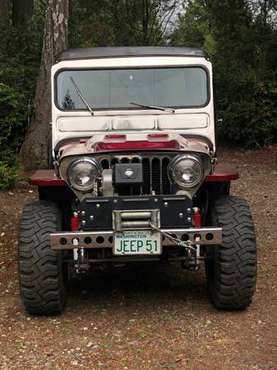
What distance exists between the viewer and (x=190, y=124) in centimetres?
622

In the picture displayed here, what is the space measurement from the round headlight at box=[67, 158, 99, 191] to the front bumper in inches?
14.1

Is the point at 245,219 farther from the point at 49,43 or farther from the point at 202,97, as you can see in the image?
the point at 49,43

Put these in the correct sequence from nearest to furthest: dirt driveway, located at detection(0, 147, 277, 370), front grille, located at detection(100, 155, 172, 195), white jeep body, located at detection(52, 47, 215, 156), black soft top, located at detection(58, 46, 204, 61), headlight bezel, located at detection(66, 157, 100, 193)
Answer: dirt driveway, located at detection(0, 147, 277, 370)
headlight bezel, located at detection(66, 157, 100, 193)
front grille, located at detection(100, 155, 172, 195)
white jeep body, located at detection(52, 47, 215, 156)
black soft top, located at detection(58, 46, 204, 61)

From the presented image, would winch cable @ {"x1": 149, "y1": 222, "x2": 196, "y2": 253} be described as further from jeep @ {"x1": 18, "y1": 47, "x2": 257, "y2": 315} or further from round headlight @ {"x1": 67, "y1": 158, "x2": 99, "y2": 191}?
round headlight @ {"x1": 67, "y1": 158, "x2": 99, "y2": 191}

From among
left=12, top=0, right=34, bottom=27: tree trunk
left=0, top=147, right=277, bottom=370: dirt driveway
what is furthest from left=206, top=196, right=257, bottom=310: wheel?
left=12, top=0, right=34, bottom=27: tree trunk

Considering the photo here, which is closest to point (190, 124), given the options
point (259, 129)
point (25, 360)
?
point (25, 360)

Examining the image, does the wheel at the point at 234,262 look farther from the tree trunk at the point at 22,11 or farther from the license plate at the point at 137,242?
the tree trunk at the point at 22,11

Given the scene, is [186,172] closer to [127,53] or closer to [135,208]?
[135,208]

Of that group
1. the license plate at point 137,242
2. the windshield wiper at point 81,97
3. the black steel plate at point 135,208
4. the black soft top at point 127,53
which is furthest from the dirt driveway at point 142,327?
the black soft top at point 127,53

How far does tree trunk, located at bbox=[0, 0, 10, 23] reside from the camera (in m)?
15.0

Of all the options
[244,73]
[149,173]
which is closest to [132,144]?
[149,173]

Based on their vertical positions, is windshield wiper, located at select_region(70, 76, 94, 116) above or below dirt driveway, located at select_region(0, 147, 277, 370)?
above

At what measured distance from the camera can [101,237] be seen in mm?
5004

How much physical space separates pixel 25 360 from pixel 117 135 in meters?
2.10
